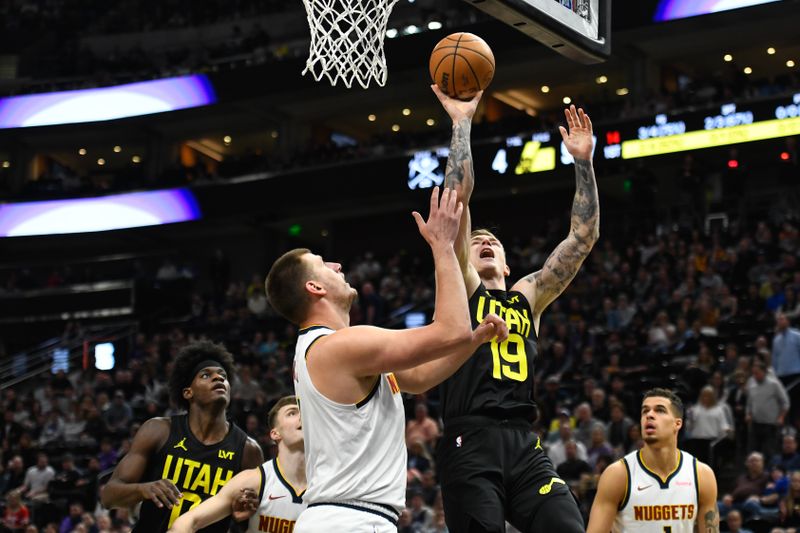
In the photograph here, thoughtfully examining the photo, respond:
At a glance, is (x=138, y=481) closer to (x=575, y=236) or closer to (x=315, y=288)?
(x=315, y=288)

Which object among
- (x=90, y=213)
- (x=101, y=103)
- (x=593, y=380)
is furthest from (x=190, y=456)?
(x=101, y=103)

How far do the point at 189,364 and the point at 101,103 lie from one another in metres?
24.2

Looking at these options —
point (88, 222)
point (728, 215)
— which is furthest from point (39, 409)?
point (728, 215)

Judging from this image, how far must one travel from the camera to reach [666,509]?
681 centimetres

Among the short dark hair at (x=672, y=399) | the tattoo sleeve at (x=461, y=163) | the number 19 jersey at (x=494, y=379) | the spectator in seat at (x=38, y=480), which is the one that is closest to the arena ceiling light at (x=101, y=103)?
the spectator in seat at (x=38, y=480)

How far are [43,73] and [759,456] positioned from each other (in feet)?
85.0

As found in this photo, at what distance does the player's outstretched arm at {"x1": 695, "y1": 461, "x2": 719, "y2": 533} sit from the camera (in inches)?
265

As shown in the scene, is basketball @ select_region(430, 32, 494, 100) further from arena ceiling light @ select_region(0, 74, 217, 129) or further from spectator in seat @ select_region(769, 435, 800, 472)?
arena ceiling light @ select_region(0, 74, 217, 129)

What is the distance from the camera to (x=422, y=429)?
Answer: 13.7 metres

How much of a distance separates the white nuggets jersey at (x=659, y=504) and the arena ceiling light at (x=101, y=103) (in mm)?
23111

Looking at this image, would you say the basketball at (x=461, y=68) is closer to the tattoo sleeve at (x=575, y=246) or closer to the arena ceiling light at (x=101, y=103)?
the tattoo sleeve at (x=575, y=246)

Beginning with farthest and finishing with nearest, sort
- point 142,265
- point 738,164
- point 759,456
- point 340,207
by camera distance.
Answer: point 142,265, point 340,207, point 738,164, point 759,456

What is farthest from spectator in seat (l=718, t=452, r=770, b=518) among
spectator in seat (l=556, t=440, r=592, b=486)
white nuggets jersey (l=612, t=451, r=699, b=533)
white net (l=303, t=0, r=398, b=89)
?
white net (l=303, t=0, r=398, b=89)

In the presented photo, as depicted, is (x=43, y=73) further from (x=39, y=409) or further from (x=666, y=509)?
(x=666, y=509)
